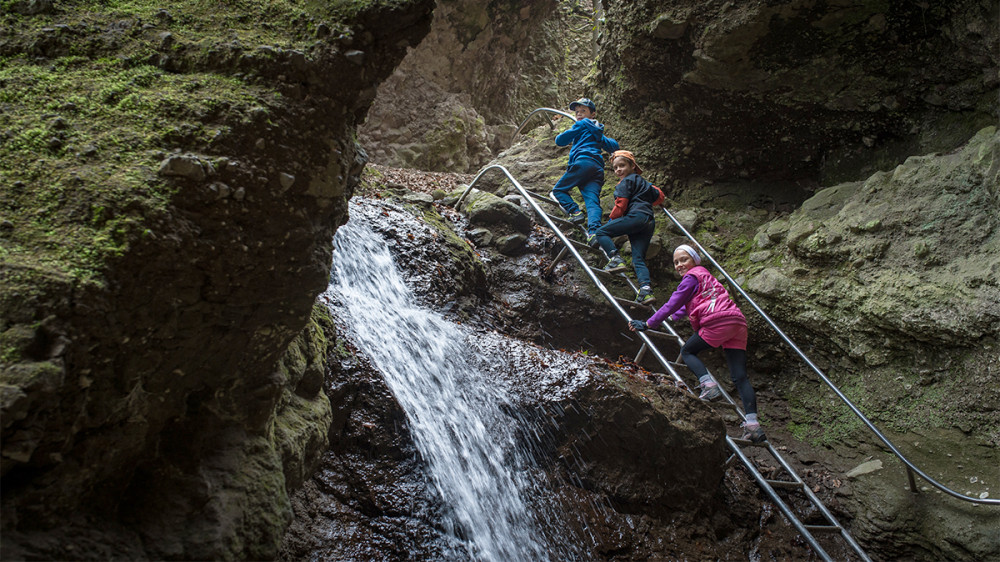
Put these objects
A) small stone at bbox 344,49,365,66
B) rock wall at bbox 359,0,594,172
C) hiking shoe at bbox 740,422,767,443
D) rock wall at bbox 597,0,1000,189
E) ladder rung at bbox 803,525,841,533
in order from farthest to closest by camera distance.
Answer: rock wall at bbox 359,0,594,172, rock wall at bbox 597,0,1000,189, hiking shoe at bbox 740,422,767,443, ladder rung at bbox 803,525,841,533, small stone at bbox 344,49,365,66

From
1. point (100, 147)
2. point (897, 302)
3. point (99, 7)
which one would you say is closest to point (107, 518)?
point (100, 147)

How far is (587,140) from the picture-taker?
6.85 meters

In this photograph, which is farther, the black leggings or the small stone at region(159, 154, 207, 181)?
the black leggings

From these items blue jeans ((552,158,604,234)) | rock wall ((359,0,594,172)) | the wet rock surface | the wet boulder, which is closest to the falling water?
the wet rock surface

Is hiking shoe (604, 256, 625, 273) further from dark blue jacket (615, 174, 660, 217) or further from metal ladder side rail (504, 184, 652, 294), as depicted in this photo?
dark blue jacket (615, 174, 660, 217)

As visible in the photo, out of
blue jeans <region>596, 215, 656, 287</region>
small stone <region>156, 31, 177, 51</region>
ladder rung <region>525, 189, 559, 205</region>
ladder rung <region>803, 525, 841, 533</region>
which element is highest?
small stone <region>156, 31, 177, 51</region>

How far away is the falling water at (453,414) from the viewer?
3.63 m

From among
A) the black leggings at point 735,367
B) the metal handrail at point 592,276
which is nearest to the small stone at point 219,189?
the metal handrail at point 592,276

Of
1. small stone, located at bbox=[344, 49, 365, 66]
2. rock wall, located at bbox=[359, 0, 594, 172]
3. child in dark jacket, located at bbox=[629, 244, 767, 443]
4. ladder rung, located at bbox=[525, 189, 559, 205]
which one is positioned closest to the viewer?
small stone, located at bbox=[344, 49, 365, 66]

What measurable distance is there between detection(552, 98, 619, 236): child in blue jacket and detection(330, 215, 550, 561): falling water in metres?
2.54

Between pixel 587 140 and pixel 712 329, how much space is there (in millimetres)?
3109

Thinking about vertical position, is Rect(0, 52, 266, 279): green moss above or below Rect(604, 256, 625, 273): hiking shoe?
above

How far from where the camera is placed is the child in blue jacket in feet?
22.0

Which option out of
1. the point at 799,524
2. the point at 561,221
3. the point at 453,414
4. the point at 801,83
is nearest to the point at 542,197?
the point at 561,221
